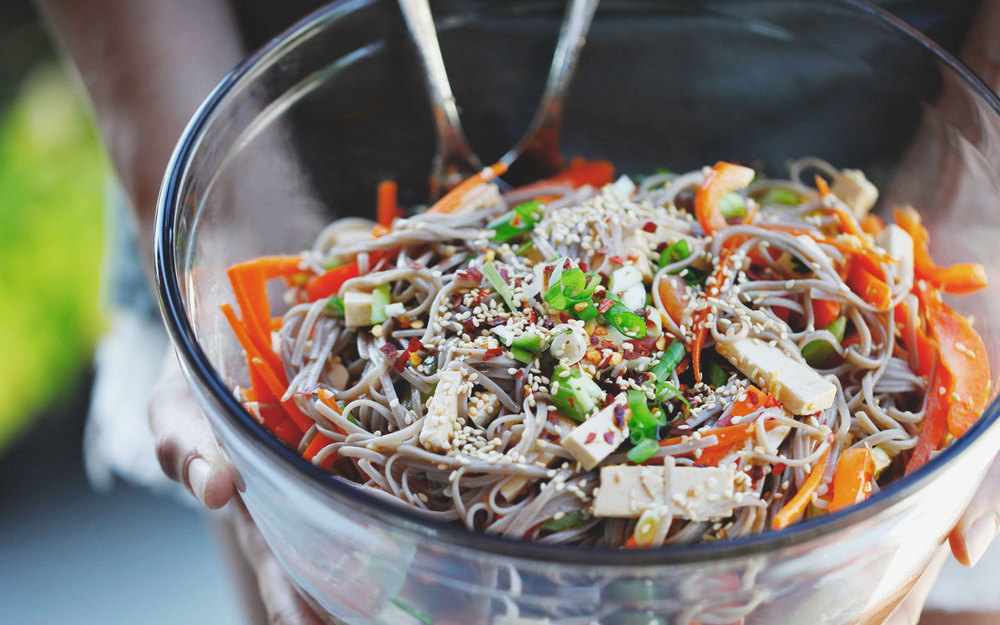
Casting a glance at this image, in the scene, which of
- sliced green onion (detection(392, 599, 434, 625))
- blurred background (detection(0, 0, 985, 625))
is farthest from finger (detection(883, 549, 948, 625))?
blurred background (detection(0, 0, 985, 625))

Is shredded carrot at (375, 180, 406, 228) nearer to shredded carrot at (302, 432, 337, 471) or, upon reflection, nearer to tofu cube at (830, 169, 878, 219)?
shredded carrot at (302, 432, 337, 471)

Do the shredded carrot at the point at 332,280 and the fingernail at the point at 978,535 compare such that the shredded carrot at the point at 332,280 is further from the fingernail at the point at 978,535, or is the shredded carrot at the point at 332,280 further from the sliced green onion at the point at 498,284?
the fingernail at the point at 978,535

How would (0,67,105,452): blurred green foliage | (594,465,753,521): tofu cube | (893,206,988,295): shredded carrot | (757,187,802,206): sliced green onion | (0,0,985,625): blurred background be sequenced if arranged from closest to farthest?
(594,465,753,521): tofu cube, (893,206,988,295): shredded carrot, (757,187,802,206): sliced green onion, (0,0,985,625): blurred background, (0,67,105,452): blurred green foliage

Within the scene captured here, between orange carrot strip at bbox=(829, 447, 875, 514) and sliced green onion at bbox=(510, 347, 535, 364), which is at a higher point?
sliced green onion at bbox=(510, 347, 535, 364)

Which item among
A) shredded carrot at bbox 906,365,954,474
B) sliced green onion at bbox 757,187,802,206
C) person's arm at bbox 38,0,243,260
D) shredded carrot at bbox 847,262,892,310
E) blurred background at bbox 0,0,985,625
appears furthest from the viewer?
blurred background at bbox 0,0,985,625

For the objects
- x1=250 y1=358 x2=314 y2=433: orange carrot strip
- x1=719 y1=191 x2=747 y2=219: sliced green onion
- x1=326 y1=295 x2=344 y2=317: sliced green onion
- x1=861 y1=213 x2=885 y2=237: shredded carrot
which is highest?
x1=719 y1=191 x2=747 y2=219: sliced green onion

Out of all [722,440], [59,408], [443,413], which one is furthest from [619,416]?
[59,408]

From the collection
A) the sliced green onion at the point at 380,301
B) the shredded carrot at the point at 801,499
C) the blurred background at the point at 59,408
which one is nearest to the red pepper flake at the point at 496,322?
the sliced green onion at the point at 380,301

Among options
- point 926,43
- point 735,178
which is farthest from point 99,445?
point 926,43
